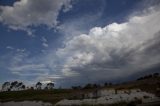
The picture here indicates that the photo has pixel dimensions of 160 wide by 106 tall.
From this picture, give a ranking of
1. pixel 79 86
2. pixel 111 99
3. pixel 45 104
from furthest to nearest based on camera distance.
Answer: pixel 79 86
pixel 45 104
pixel 111 99

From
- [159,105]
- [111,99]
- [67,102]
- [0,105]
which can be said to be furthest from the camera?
[0,105]

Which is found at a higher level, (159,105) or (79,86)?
(79,86)

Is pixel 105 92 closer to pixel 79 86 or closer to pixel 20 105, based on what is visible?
pixel 20 105

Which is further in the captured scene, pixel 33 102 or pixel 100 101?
pixel 33 102

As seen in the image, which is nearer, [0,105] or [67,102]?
[67,102]

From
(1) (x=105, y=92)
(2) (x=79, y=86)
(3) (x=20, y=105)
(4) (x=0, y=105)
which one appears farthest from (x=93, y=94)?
(2) (x=79, y=86)

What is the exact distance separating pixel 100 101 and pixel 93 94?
95.3 ft

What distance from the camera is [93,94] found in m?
107

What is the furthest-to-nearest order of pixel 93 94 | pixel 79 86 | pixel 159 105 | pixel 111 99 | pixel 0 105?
pixel 79 86 < pixel 0 105 < pixel 93 94 < pixel 111 99 < pixel 159 105

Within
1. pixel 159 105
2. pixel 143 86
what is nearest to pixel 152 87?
pixel 143 86

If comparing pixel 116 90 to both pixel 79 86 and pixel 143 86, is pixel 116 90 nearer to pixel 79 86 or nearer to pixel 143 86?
pixel 143 86

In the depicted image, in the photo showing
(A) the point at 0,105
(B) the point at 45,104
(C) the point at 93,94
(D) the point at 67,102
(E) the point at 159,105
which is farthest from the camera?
(A) the point at 0,105

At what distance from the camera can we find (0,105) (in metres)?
116

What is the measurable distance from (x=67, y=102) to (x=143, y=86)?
29777 mm
